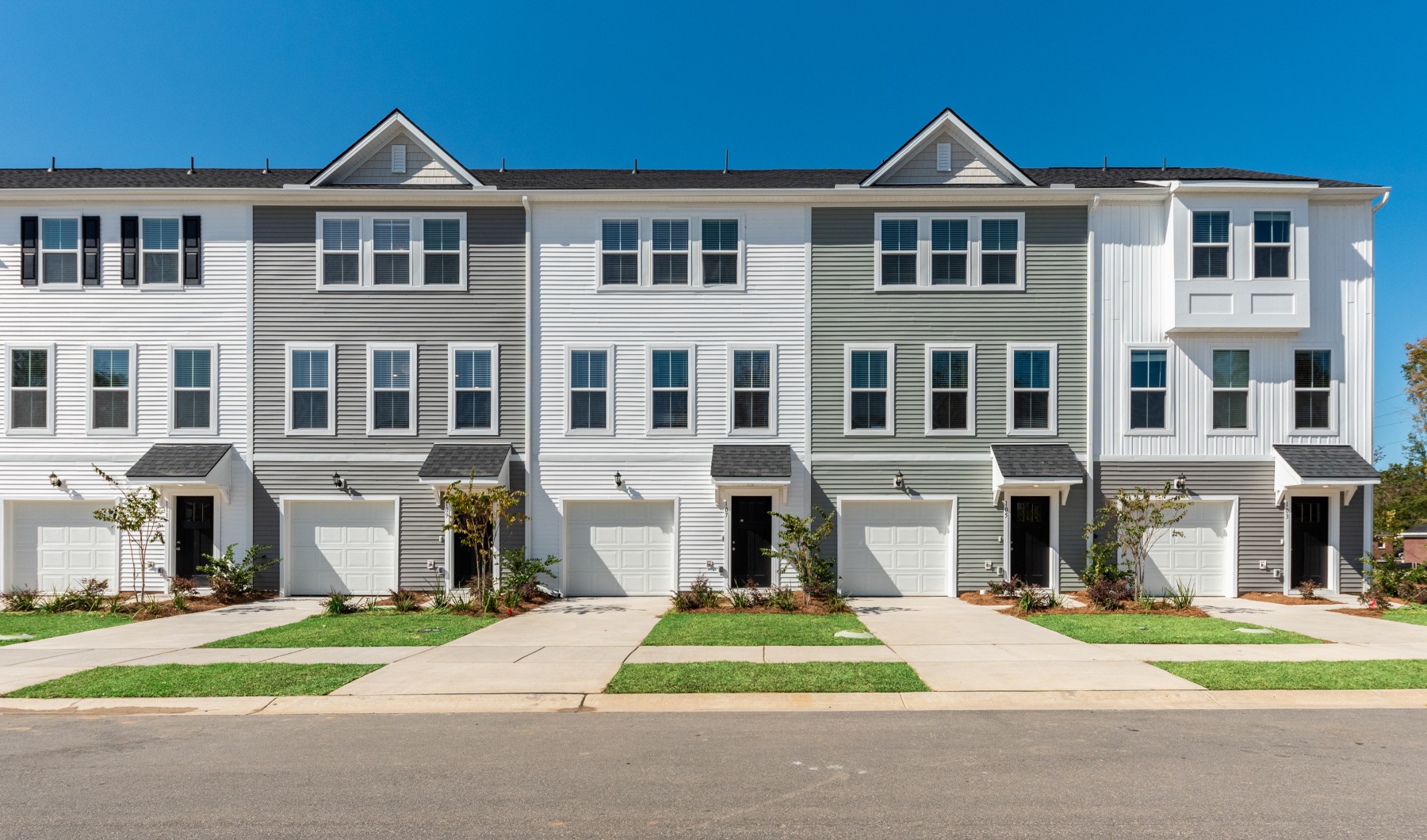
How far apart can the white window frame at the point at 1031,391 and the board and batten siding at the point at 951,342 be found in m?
0.08

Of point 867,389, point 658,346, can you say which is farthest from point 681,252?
point 867,389

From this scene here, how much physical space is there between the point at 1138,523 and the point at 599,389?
12.3 metres

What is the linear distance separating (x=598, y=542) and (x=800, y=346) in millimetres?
6564

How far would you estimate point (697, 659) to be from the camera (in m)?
10.5

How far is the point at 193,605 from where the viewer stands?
53.0 ft

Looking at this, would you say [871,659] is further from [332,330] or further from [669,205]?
[332,330]

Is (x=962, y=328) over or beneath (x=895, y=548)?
over

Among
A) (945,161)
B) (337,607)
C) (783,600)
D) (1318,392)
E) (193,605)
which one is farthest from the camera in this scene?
(945,161)

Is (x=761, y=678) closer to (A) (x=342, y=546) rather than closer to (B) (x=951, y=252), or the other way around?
(B) (x=951, y=252)

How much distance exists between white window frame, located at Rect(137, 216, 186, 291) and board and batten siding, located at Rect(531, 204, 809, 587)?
8.17m

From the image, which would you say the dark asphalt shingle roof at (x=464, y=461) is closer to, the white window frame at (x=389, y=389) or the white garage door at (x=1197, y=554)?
the white window frame at (x=389, y=389)

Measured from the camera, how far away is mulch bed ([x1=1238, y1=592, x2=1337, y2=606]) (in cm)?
1650

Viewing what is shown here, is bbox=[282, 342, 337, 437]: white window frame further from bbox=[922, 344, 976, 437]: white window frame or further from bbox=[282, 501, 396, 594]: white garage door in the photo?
bbox=[922, 344, 976, 437]: white window frame

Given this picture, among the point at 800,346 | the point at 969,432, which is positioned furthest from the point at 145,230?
the point at 969,432
